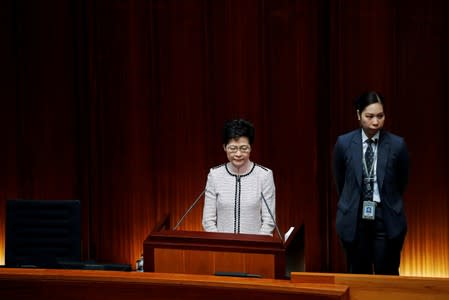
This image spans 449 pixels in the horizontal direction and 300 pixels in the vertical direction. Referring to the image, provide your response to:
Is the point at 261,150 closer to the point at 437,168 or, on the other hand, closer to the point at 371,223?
the point at 437,168

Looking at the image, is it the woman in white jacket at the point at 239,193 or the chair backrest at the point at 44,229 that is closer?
the woman in white jacket at the point at 239,193

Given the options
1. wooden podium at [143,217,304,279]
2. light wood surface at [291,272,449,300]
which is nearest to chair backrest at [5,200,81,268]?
wooden podium at [143,217,304,279]

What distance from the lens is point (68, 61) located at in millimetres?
4402

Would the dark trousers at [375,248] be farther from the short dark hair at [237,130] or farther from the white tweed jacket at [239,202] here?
the short dark hair at [237,130]

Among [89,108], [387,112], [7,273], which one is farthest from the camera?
[89,108]

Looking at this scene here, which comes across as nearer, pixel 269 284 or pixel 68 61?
pixel 269 284

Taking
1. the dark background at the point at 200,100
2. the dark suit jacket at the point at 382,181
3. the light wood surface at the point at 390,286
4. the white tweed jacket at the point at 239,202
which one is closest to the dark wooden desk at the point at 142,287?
the light wood surface at the point at 390,286

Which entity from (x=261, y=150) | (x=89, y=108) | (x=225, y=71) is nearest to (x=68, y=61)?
(x=89, y=108)

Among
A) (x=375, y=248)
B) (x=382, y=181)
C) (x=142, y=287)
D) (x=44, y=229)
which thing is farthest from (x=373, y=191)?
(x=44, y=229)

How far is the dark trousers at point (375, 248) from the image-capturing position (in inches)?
122

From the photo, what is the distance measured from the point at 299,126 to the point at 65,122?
140cm

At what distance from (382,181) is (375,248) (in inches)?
11.7

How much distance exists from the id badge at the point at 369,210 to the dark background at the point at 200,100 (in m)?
1.13

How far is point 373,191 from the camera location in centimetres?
308
